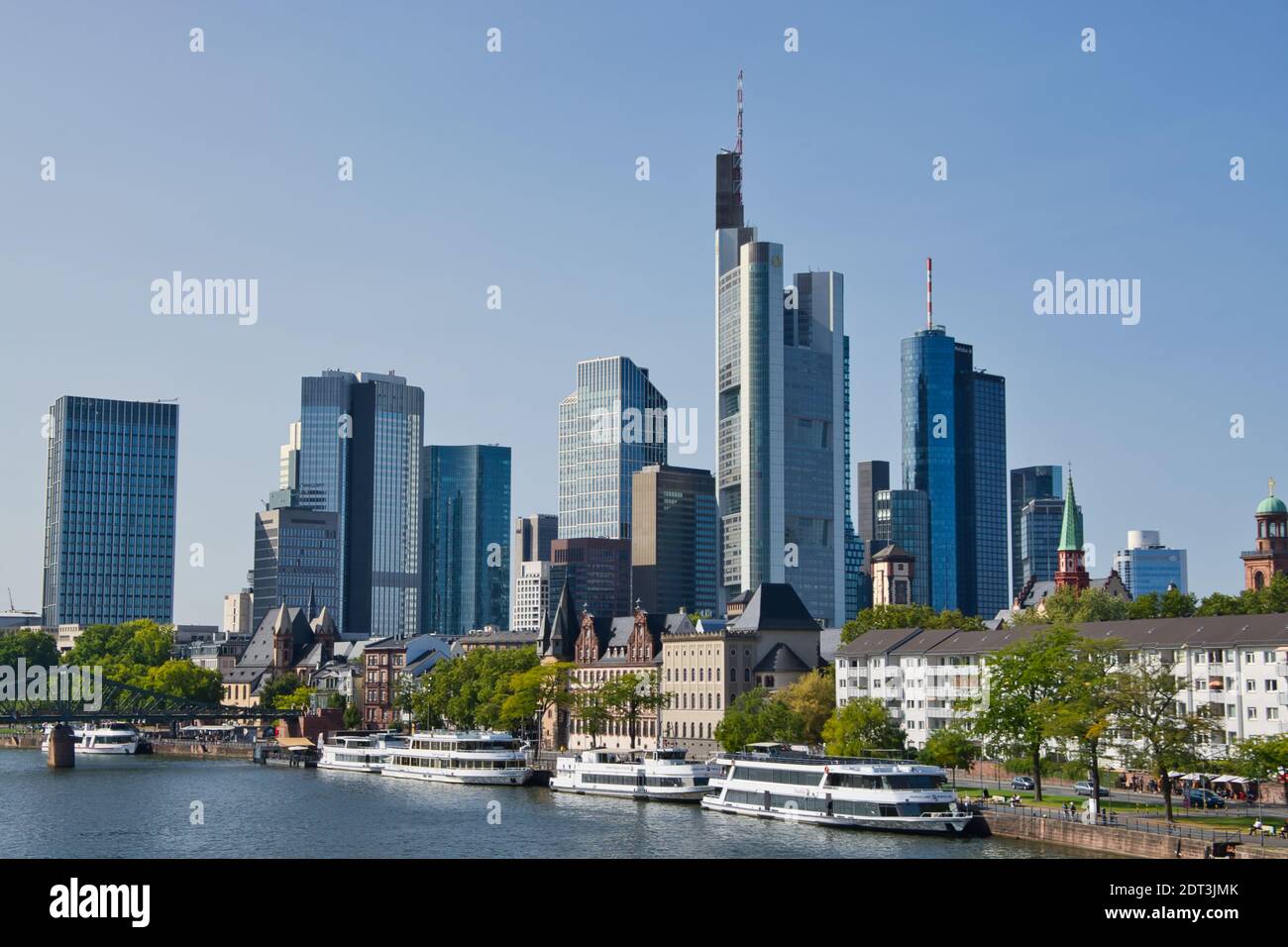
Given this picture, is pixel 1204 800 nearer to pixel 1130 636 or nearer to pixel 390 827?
pixel 1130 636

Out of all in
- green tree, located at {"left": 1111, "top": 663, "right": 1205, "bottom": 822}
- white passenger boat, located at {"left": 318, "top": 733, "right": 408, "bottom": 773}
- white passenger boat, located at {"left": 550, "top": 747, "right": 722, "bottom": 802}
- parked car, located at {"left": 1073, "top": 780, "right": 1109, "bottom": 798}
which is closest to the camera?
green tree, located at {"left": 1111, "top": 663, "right": 1205, "bottom": 822}

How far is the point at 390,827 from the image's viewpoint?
111375 mm

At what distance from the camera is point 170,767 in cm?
18812

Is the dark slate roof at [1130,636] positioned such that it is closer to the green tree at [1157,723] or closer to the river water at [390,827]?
the green tree at [1157,723]

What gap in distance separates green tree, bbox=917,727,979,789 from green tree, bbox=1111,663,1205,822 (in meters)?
17.9

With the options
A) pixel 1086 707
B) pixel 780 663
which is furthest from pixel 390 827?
pixel 780 663

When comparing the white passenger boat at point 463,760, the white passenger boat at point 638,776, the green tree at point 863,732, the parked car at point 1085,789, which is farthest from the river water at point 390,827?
the parked car at point 1085,789

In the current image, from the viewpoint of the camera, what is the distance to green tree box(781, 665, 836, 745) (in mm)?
154000

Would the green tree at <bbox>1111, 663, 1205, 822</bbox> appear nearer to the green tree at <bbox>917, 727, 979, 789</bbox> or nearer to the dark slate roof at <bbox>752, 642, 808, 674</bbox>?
the green tree at <bbox>917, 727, 979, 789</bbox>

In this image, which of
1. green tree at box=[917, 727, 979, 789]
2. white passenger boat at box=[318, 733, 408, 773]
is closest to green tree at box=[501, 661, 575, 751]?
white passenger boat at box=[318, 733, 408, 773]

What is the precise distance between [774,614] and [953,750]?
5745 cm

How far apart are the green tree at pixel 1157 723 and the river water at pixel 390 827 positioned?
10.4 meters
